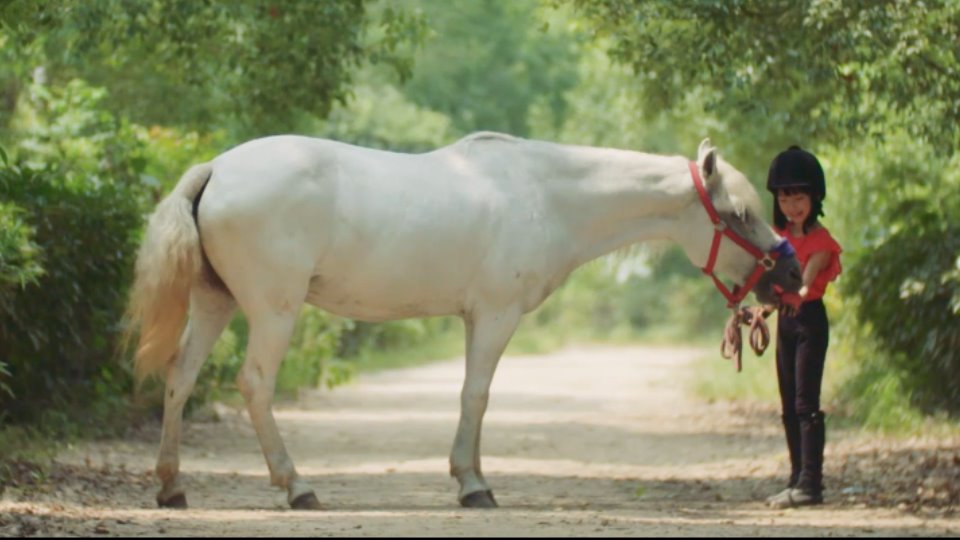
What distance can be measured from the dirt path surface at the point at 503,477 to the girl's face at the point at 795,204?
1.67 metres

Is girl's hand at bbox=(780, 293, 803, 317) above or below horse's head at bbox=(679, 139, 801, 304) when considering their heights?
below

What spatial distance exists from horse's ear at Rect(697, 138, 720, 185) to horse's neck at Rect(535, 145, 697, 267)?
14cm

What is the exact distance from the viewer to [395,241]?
8.76m

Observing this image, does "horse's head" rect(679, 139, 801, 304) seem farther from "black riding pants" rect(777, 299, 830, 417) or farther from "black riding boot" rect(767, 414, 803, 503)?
"black riding boot" rect(767, 414, 803, 503)

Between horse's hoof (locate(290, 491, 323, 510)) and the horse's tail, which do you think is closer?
the horse's tail

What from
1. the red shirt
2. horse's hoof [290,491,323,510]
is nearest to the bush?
horse's hoof [290,491,323,510]

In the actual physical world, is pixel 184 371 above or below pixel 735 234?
below

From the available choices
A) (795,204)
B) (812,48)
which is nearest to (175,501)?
(795,204)

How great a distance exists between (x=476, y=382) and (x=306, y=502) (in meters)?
1.21

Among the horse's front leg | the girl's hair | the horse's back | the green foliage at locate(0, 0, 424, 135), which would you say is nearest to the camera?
the horse's back

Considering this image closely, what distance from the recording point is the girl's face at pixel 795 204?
938 centimetres

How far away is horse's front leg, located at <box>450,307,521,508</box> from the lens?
8.98 m

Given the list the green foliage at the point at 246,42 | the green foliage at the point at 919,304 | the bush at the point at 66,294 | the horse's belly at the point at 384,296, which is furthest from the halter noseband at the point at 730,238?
the bush at the point at 66,294

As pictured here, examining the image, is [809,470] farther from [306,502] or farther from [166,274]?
[166,274]
